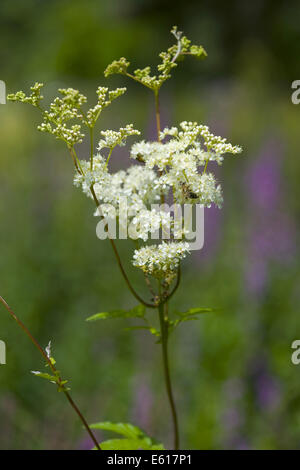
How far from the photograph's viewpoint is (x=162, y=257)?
1.65 meters

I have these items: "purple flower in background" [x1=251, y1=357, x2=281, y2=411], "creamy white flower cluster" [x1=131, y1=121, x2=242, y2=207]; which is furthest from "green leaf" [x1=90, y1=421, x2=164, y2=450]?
"purple flower in background" [x1=251, y1=357, x2=281, y2=411]

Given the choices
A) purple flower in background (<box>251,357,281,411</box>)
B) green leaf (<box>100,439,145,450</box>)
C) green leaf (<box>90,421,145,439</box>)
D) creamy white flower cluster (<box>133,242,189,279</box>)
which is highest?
creamy white flower cluster (<box>133,242,189,279</box>)

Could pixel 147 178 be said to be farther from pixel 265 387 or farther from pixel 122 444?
pixel 265 387

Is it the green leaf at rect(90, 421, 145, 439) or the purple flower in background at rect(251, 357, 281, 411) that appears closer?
the green leaf at rect(90, 421, 145, 439)

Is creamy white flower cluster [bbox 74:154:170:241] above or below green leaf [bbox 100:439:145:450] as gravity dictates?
above

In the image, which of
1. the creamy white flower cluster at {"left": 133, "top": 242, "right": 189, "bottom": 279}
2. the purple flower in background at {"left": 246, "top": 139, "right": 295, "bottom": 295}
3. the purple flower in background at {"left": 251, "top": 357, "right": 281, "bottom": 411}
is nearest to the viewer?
the creamy white flower cluster at {"left": 133, "top": 242, "right": 189, "bottom": 279}

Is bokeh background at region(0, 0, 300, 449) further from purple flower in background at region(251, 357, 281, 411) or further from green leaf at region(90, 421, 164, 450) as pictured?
green leaf at region(90, 421, 164, 450)

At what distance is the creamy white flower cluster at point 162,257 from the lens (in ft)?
5.42

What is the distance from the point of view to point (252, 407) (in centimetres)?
344

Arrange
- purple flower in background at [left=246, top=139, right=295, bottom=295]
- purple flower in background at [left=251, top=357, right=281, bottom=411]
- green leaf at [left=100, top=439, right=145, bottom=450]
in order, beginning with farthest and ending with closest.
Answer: purple flower in background at [left=246, top=139, right=295, bottom=295] → purple flower in background at [left=251, top=357, right=281, bottom=411] → green leaf at [left=100, top=439, right=145, bottom=450]

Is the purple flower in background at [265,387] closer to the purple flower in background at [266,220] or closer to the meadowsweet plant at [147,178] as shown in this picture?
the purple flower in background at [266,220]

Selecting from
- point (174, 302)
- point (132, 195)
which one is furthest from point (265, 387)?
point (132, 195)

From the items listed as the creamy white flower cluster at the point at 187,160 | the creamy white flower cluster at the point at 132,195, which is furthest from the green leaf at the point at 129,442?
the creamy white flower cluster at the point at 187,160

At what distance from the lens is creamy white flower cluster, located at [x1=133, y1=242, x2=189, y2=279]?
65.0 inches
